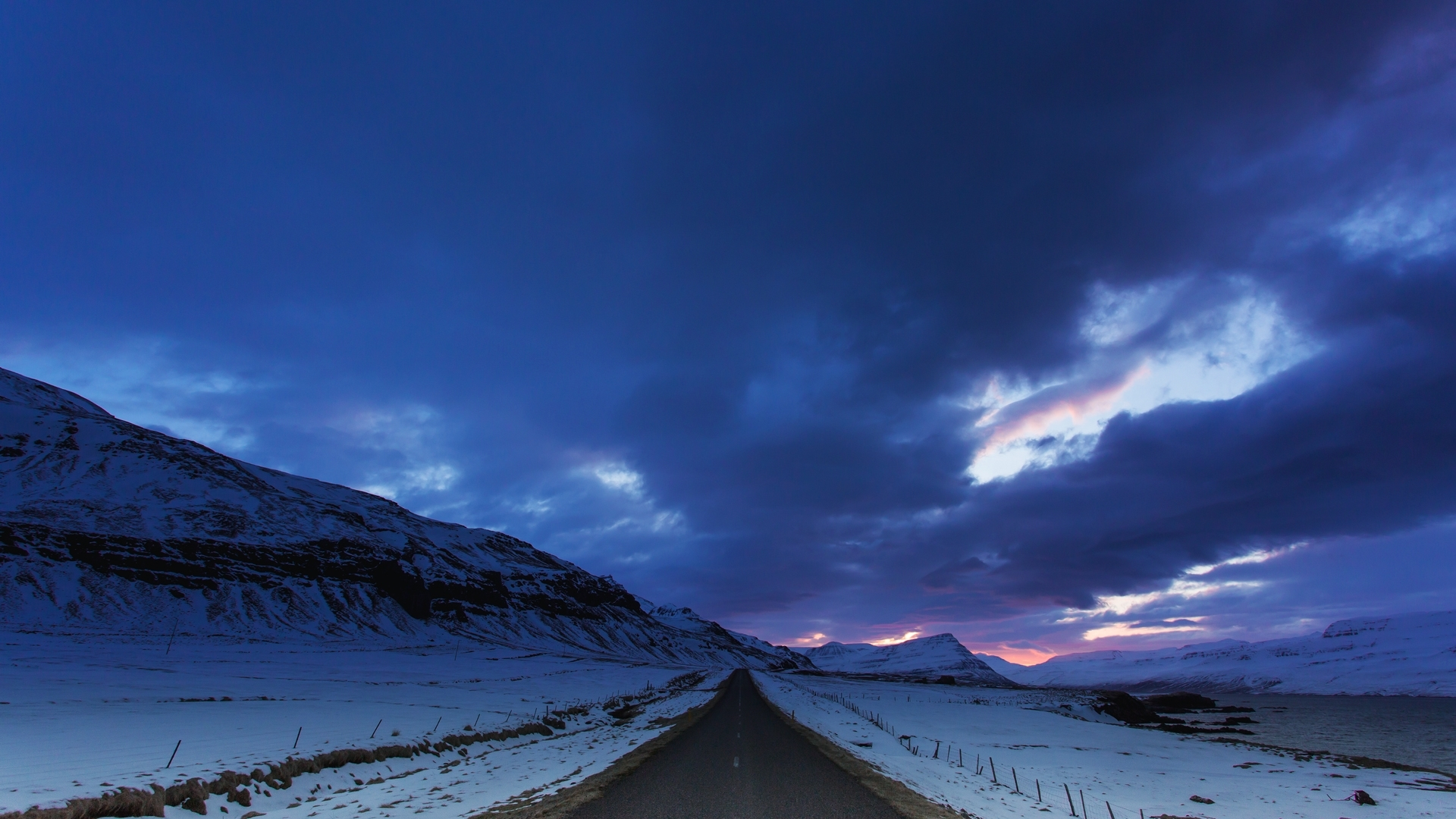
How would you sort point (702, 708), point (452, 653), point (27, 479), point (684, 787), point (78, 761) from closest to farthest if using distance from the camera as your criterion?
point (684, 787)
point (78, 761)
point (702, 708)
point (452, 653)
point (27, 479)

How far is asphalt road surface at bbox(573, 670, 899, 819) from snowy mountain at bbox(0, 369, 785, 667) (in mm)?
120102

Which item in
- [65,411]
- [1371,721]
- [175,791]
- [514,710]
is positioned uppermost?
[65,411]

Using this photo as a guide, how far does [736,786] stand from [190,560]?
158851 millimetres

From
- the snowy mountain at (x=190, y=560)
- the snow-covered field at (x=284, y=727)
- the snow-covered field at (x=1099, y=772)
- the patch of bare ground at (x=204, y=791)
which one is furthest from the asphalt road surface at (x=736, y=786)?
the snowy mountain at (x=190, y=560)

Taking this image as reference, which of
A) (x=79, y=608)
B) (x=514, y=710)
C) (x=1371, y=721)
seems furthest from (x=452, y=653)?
(x=1371, y=721)

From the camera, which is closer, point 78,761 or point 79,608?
point 78,761

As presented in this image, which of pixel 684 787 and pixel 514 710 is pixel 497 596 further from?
pixel 684 787

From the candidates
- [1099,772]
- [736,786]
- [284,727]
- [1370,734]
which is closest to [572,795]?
[736,786]

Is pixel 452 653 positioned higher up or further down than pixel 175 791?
further down

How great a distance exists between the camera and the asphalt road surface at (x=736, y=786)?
13.8 meters

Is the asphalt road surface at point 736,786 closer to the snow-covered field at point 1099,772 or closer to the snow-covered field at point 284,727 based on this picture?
the snow-covered field at point 284,727

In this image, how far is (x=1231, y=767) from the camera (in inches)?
1513

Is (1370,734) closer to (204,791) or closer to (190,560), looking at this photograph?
(204,791)

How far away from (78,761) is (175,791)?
7.57 metres
